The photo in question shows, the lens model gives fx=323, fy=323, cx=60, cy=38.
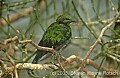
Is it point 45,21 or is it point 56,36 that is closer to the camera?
point 56,36

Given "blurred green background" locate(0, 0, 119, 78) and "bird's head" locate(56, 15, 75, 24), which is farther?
"blurred green background" locate(0, 0, 119, 78)

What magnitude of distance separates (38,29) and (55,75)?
1.10 m

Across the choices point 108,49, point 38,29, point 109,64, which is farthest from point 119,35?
point 38,29

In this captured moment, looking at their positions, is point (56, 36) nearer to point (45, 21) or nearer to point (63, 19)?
point (63, 19)

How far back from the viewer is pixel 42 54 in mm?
1020

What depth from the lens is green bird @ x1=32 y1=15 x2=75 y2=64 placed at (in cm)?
101

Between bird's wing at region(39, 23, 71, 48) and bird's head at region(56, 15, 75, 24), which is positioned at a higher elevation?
bird's head at region(56, 15, 75, 24)

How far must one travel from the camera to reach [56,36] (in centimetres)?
103

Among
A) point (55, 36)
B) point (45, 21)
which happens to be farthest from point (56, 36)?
point (45, 21)

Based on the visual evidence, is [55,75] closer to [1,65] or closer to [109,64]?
[1,65]

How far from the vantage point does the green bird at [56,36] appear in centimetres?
101

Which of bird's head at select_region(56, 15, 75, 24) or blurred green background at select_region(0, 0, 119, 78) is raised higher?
bird's head at select_region(56, 15, 75, 24)

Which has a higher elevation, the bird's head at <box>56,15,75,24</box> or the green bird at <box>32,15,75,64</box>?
the bird's head at <box>56,15,75,24</box>

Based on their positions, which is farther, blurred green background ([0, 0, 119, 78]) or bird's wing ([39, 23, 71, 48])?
blurred green background ([0, 0, 119, 78])
